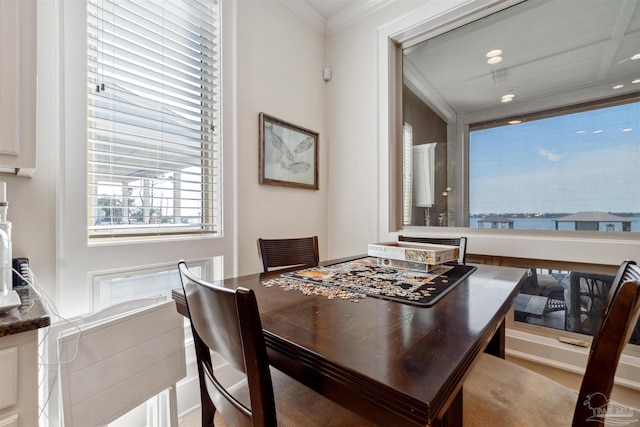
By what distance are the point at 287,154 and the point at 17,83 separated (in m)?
1.58

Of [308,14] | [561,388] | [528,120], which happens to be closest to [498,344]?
[561,388]

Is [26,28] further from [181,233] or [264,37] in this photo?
[264,37]

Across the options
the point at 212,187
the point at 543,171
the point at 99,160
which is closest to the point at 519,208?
the point at 543,171

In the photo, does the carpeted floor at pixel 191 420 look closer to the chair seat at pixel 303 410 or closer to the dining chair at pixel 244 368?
the dining chair at pixel 244 368

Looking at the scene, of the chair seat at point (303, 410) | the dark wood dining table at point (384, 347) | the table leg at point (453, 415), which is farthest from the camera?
the chair seat at point (303, 410)

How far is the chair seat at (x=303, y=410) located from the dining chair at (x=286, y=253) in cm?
65

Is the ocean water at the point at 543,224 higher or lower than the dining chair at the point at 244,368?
higher

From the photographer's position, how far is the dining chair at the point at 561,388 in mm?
603

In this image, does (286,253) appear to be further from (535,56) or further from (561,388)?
(535,56)

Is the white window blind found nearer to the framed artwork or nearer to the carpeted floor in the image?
the framed artwork

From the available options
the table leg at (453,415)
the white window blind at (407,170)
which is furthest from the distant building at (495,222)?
the table leg at (453,415)

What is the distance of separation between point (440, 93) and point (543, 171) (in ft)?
3.10

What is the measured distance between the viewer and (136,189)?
4.96 feet

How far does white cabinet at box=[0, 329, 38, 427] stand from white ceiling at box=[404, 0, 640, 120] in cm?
255
